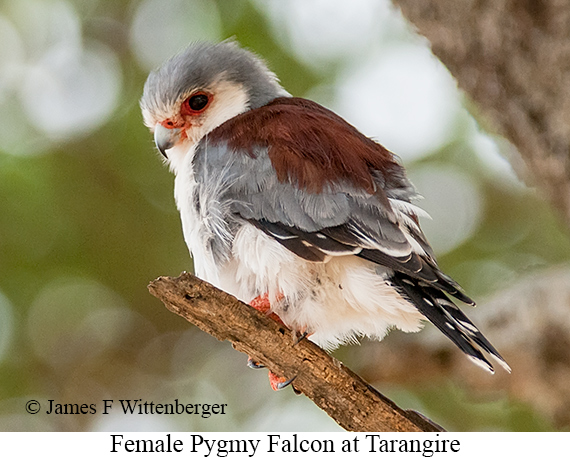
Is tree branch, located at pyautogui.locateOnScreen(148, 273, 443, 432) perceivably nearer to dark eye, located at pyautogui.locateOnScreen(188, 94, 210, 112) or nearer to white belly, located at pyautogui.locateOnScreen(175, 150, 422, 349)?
white belly, located at pyautogui.locateOnScreen(175, 150, 422, 349)

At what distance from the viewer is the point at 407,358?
9.79 ft

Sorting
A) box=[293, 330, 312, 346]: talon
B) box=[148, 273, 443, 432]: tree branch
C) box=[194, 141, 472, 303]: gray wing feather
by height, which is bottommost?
box=[148, 273, 443, 432]: tree branch

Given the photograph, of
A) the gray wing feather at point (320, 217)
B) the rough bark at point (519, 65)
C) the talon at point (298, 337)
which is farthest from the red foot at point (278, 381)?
the rough bark at point (519, 65)

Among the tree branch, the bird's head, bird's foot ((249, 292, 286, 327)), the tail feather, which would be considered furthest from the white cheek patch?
the tail feather

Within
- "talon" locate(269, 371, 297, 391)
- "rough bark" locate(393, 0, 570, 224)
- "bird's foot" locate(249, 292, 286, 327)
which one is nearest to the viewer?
"talon" locate(269, 371, 297, 391)

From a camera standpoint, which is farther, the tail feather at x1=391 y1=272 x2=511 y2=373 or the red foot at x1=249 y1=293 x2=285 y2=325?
the red foot at x1=249 y1=293 x2=285 y2=325

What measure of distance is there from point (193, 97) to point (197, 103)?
1.0 inches

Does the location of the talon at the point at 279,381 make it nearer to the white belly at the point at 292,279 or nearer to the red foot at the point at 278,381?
the red foot at the point at 278,381

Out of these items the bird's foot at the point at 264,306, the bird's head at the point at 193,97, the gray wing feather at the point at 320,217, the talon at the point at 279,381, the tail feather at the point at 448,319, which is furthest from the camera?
the bird's head at the point at 193,97

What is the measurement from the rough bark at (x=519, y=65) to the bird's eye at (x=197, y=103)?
826mm

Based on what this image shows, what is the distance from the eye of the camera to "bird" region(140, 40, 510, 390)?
75.4 inches

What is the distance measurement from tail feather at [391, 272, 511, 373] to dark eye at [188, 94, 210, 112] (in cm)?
102

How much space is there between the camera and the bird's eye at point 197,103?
249cm
